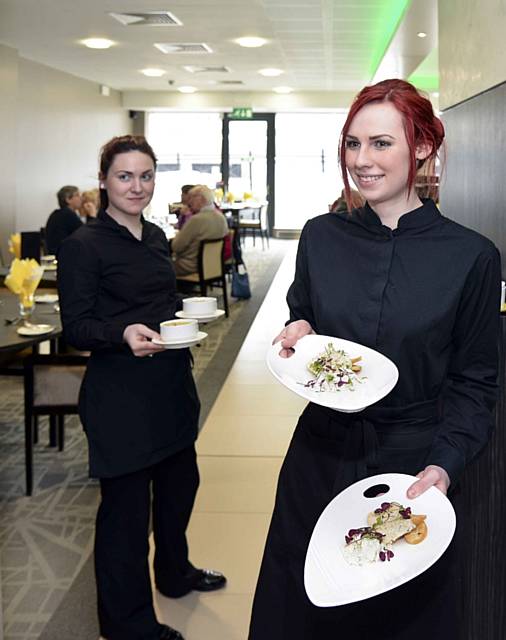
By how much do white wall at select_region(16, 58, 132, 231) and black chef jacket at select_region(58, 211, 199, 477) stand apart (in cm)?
933

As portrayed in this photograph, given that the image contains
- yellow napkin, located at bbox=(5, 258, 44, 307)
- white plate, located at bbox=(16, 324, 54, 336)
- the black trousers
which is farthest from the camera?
yellow napkin, located at bbox=(5, 258, 44, 307)

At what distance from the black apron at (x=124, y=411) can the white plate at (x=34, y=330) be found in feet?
4.39

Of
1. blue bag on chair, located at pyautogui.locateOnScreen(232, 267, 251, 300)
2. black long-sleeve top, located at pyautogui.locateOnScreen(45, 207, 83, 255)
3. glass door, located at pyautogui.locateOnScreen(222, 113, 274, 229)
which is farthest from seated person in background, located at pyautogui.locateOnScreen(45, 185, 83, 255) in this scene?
glass door, located at pyautogui.locateOnScreen(222, 113, 274, 229)

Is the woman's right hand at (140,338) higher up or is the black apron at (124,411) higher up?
the woman's right hand at (140,338)

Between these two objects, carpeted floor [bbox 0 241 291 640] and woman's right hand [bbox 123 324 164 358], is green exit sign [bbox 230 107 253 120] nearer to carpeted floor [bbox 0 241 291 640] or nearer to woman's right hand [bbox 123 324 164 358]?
carpeted floor [bbox 0 241 291 640]

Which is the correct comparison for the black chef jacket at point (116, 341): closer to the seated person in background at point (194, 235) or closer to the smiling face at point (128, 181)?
the smiling face at point (128, 181)

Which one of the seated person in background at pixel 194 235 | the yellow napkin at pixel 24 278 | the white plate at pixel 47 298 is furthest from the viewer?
the seated person in background at pixel 194 235

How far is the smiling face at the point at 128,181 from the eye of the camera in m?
2.27

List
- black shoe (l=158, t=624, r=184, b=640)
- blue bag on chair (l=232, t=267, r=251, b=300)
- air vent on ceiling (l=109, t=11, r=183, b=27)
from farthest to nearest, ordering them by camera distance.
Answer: blue bag on chair (l=232, t=267, r=251, b=300), air vent on ceiling (l=109, t=11, r=183, b=27), black shoe (l=158, t=624, r=184, b=640)

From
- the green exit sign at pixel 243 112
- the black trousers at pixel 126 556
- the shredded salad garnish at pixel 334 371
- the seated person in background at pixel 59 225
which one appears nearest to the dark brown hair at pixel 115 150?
the black trousers at pixel 126 556

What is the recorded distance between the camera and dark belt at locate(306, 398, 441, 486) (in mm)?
1567

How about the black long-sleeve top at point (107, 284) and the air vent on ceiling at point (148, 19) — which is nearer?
the black long-sleeve top at point (107, 284)

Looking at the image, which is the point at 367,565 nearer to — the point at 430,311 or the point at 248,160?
the point at 430,311

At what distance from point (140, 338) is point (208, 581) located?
1114 millimetres
